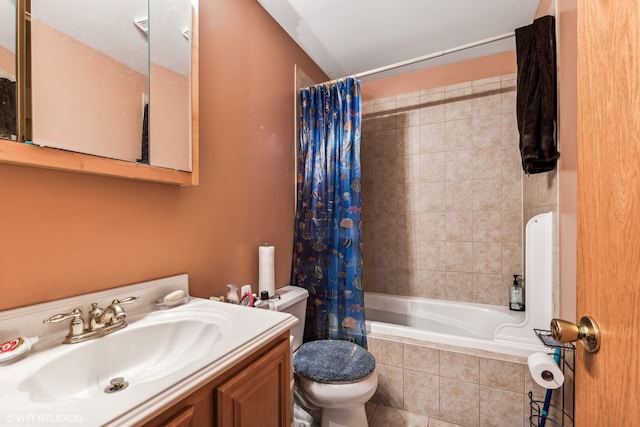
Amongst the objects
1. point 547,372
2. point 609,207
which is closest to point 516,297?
point 547,372

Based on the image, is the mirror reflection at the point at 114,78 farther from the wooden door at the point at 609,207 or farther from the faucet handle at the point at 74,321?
the wooden door at the point at 609,207

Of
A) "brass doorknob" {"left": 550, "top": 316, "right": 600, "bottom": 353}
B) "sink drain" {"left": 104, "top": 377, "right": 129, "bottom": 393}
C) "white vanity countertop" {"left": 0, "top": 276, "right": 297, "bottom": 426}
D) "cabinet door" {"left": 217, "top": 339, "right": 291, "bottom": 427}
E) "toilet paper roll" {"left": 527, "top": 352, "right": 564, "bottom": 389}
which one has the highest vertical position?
"brass doorknob" {"left": 550, "top": 316, "right": 600, "bottom": 353}

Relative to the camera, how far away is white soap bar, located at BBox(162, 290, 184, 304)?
3.68 feet

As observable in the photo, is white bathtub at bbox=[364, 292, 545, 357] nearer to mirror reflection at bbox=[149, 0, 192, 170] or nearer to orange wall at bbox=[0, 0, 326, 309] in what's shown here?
orange wall at bbox=[0, 0, 326, 309]

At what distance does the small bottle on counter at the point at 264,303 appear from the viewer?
4.83 feet

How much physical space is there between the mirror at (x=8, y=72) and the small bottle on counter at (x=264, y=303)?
3.52 feet

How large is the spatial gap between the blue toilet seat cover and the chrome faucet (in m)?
0.89

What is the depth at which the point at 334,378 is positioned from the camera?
1417mm

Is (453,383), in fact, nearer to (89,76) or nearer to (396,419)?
(396,419)

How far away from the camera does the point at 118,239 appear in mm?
1066

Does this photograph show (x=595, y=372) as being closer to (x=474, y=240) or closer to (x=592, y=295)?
(x=592, y=295)

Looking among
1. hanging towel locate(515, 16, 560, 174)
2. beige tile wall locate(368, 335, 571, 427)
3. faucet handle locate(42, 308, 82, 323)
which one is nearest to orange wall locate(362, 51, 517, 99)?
hanging towel locate(515, 16, 560, 174)

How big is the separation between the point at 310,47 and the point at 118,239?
196cm

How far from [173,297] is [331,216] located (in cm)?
116
